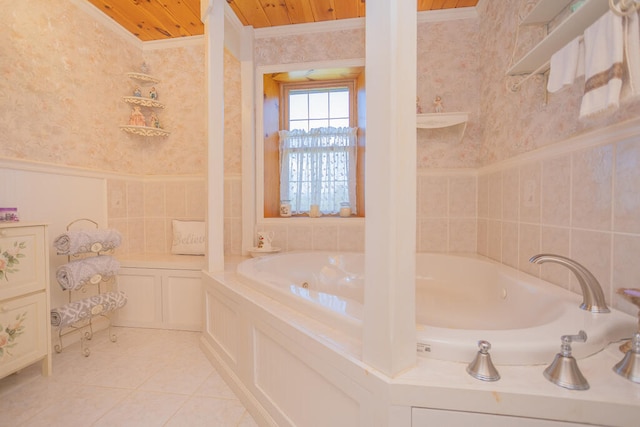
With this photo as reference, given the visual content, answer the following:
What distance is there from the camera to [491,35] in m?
2.08

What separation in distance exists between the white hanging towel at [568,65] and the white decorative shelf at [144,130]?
2766 mm

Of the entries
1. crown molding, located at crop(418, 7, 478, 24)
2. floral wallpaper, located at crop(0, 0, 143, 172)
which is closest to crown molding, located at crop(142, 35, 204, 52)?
floral wallpaper, located at crop(0, 0, 143, 172)

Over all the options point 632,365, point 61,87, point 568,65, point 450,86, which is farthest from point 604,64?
point 61,87

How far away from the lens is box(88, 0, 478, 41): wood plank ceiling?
2219 millimetres

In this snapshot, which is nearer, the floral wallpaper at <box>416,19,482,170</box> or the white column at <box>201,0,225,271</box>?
the white column at <box>201,0,225,271</box>

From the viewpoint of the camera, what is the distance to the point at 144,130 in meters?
2.58

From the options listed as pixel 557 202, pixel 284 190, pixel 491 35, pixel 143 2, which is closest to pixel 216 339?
pixel 284 190

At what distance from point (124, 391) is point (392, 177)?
67.9 inches

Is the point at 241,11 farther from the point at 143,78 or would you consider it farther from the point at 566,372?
the point at 566,372

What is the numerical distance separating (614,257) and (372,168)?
3.29 ft

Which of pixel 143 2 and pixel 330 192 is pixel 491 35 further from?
pixel 143 2

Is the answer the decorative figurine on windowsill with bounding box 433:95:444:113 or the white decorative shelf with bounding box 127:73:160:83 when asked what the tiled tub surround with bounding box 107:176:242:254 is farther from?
the decorative figurine on windowsill with bounding box 433:95:444:113

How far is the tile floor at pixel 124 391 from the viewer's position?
1.30m

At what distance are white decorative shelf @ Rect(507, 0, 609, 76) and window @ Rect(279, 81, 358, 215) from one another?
4.49 feet
